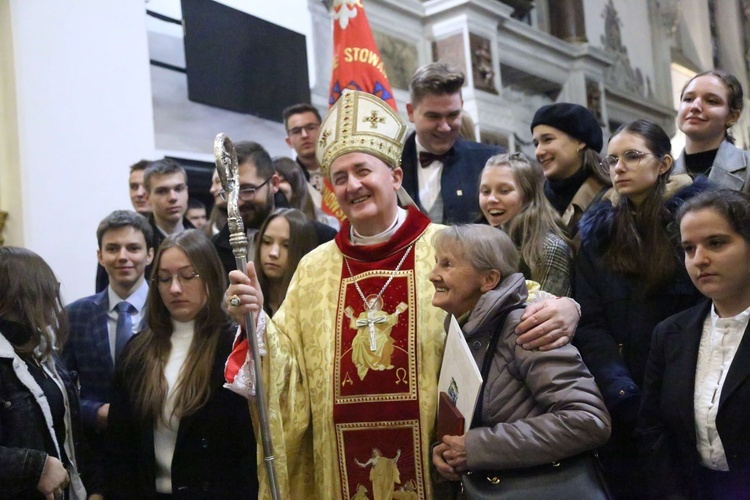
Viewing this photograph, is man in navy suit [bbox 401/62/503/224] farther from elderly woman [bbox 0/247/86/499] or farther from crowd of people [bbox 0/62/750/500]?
elderly woman [bbox 0/247/86/499]

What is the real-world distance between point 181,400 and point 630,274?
1.68 metres

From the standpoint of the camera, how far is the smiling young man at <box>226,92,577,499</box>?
9.46 ft

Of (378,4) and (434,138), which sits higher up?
(378,4)

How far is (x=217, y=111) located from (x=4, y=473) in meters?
5.19

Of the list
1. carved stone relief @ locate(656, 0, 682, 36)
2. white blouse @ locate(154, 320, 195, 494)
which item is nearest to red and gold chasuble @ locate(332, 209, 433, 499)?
white blouse @ locate(154, 320, 195, 494)

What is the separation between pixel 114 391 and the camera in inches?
132

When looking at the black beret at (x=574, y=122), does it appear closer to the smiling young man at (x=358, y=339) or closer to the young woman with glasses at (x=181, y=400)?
the smiling young man at (x=358, y=339)

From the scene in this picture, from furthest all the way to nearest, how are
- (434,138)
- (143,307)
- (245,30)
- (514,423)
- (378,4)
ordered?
(378,4) → (245,30) → (434,138) → (143,307) → (514,423)

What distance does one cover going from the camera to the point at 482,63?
9.52m

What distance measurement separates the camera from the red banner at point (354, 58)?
5988 mm

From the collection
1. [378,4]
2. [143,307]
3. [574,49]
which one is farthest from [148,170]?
[574,49]

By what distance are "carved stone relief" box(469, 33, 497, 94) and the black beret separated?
5.81m

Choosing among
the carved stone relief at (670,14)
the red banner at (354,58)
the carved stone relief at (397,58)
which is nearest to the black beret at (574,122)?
the red banner at (354,58)

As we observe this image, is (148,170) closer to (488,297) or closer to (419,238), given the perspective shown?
(419,238)
